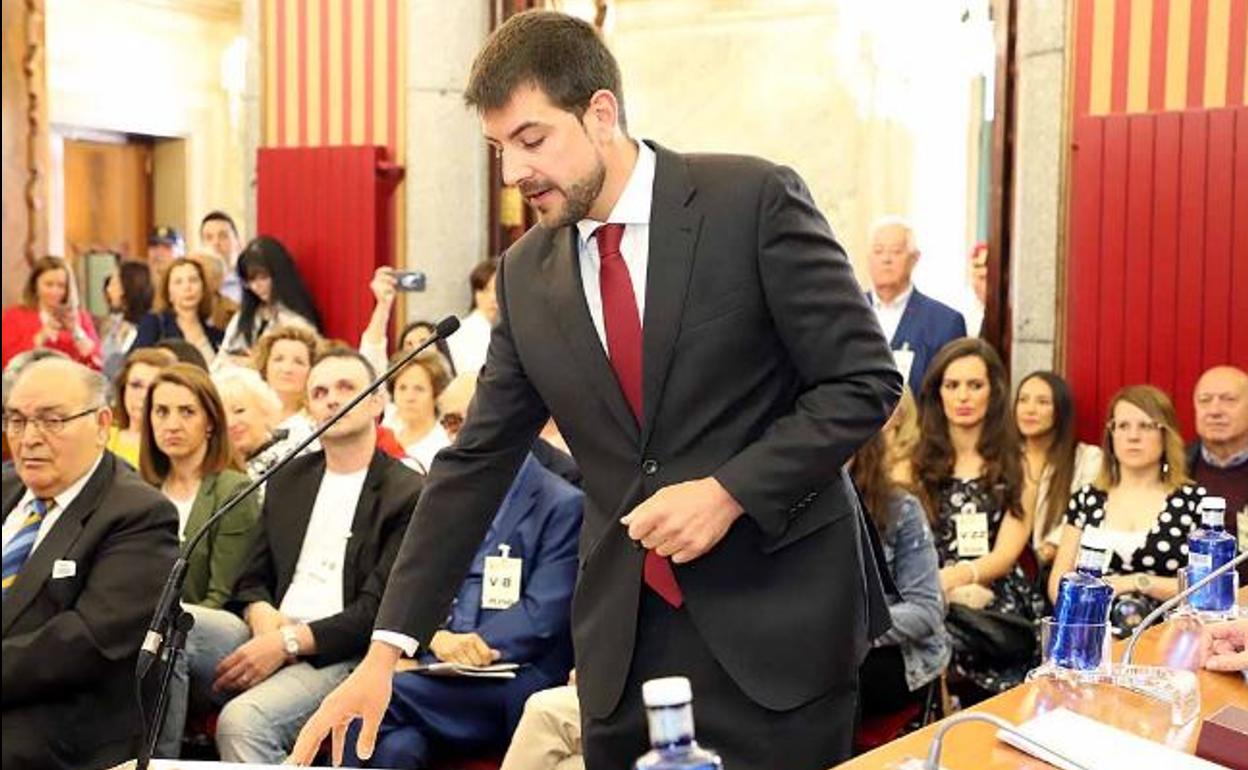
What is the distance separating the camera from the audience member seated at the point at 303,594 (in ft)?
11.5

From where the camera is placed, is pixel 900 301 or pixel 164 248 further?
pixel 164 248

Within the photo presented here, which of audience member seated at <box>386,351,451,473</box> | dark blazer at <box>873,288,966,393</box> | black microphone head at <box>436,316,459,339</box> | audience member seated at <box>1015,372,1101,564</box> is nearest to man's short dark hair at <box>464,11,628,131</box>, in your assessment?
black microphone head at <box>436,316,459,339</box>

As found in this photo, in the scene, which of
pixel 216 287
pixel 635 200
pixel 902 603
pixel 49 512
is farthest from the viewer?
pixel 216 287

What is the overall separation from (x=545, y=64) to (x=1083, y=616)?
1.03m

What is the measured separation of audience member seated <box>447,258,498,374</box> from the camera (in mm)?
5977

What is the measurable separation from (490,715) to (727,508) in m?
1.83

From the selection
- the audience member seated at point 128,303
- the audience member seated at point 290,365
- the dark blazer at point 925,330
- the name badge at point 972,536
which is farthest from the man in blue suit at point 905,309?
the audience member seated at point 128,303

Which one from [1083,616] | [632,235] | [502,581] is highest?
[632,235]

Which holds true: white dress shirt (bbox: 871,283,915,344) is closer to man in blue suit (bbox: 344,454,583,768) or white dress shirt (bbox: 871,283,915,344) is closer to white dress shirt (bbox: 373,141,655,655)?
man in blue suit (bbox: 344,454,583,768)

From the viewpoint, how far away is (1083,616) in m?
2.11

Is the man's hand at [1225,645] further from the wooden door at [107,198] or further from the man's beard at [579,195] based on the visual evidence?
the wooden door at [107,198]

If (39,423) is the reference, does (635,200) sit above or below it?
above

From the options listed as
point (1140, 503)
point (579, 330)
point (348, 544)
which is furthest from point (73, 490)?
point (1140, 503)

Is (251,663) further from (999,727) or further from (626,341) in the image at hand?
(999,727)
